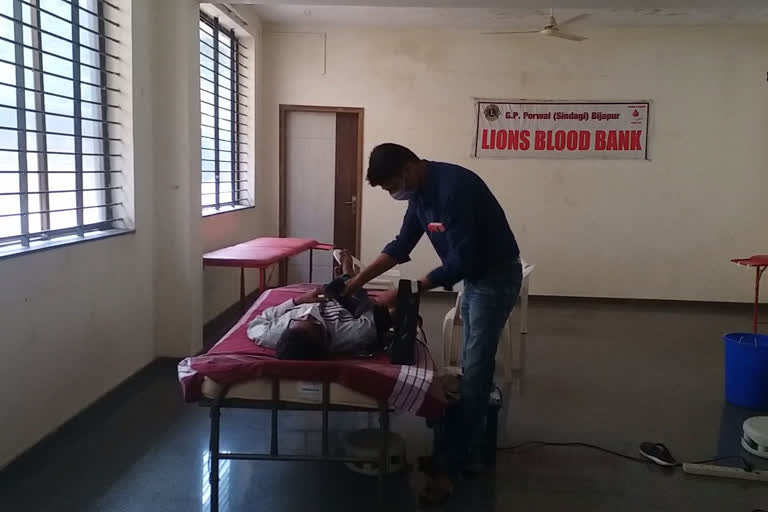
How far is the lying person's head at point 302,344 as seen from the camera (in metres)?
2.57

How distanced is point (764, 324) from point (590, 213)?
1895mm

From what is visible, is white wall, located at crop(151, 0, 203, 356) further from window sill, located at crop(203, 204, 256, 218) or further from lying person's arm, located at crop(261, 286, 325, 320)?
lying person's arm, located at crop(261, 286, 325, 320)

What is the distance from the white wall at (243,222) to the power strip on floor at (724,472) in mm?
3631

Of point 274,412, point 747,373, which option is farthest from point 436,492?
point 747,373

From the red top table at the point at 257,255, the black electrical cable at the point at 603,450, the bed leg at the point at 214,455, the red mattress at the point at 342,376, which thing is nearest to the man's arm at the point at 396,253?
the red mattress at the point at 342,376

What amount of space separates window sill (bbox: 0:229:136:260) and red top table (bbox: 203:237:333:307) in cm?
81

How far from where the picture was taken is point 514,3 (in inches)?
163

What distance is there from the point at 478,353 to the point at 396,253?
2.02ft

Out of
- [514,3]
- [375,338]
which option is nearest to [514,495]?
[375,338]

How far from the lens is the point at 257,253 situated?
193 inches

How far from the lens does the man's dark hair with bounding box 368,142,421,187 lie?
2.55 metres

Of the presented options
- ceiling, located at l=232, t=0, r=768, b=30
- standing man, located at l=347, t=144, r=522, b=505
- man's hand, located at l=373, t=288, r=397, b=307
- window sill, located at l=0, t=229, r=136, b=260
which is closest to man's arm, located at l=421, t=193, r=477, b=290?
standing man, located at l=347, t=144, r=522, b=505

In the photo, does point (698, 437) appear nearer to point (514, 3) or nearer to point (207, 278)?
point (514, 3)

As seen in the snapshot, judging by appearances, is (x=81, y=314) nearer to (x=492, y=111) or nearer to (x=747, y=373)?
(x=747, y=373)
